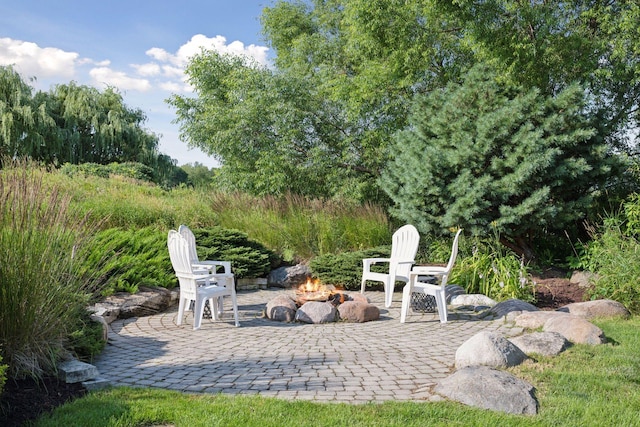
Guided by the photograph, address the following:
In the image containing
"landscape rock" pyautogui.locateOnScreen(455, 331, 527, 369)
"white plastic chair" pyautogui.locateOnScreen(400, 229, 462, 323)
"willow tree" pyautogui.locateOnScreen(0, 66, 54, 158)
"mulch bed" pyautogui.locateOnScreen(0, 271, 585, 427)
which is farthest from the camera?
"willow tree" pyautogui.locateOnScreen(0, 66, 54, 158)

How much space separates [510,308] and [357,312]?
1782 mm

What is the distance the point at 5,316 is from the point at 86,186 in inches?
388

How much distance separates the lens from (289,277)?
30.0ft

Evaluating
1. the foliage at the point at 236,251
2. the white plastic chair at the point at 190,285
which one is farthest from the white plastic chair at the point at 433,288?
the foliage at the point at 236,251

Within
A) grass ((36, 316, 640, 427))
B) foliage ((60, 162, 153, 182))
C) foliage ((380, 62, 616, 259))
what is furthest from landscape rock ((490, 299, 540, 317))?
foliage ((60, 162, 153, 182))

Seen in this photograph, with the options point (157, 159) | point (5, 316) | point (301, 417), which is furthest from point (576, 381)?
point (157, 159)

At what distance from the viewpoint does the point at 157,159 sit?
24.6m

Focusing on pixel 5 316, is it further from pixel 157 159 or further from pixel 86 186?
pixel 157 159

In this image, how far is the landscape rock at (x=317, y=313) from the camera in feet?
19.9

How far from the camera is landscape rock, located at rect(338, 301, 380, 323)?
240 inches

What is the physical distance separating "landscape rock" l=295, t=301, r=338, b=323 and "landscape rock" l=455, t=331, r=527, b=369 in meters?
2.28

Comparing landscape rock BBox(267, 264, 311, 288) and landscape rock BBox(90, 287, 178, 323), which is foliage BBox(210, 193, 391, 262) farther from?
landscape rock BBox(90, 287, 178, 323)

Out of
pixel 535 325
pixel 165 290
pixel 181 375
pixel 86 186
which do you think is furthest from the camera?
pixel 86 186

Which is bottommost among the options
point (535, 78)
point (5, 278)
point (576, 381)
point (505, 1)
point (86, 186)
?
point (576, 381)
